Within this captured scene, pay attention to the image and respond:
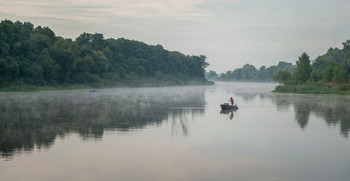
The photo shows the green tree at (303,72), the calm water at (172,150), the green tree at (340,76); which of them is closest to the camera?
the calm water at (172,150)

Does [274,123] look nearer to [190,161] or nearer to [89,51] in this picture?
[190,161]

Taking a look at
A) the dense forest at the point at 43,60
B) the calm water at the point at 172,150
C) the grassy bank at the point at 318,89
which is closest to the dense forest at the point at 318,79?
the grassy bank at the point at 318,89

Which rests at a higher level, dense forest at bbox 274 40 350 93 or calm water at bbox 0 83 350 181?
dense forest at bbox 274 40 350 93

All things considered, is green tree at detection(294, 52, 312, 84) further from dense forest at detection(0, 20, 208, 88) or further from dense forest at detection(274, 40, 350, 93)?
dense forest at detection(0, 20, 208, 88)

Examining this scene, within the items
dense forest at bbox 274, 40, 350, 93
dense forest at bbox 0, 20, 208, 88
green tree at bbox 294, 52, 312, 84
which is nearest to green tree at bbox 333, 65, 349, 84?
dense forest at bbox 274, 40, 350, 93

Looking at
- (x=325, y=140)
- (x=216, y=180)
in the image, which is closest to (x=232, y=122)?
(x=325, y=140)

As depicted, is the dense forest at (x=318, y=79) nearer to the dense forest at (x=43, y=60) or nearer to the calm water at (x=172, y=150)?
the dense forest at (x=43, y=60)

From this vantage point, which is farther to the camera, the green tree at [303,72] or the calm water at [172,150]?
the green tree at [303,72]

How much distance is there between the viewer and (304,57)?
512 feet

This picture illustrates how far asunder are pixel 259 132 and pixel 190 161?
15.1 m

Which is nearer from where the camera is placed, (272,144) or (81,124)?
(272,144)

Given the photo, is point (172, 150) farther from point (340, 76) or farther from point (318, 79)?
point (318, 79)

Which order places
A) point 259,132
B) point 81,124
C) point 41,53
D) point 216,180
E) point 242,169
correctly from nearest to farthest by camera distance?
point 216,180 < point 242,169 < point 259,132 < point 81,124 < point 41,53

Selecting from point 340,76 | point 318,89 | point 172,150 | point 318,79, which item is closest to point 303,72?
point 318,79
